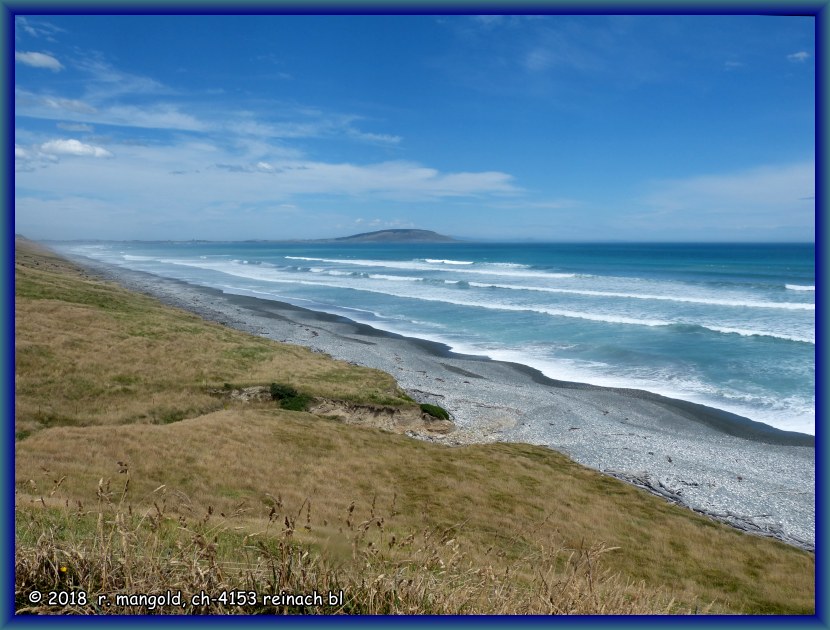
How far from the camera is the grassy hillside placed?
11.0 ft

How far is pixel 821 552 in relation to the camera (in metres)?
3.17

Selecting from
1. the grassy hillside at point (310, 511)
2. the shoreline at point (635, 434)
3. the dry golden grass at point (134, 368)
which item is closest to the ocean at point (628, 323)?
the shoreline at point (635, 434)

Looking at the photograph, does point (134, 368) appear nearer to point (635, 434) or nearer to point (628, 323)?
point (635, 434)

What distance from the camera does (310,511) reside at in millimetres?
8664

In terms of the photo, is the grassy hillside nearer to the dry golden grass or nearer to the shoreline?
the dry golden grass

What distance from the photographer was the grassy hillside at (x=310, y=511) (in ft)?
11.0

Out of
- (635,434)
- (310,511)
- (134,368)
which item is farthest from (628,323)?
(310,511)

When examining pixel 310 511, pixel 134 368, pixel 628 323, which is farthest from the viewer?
pixel 628 323

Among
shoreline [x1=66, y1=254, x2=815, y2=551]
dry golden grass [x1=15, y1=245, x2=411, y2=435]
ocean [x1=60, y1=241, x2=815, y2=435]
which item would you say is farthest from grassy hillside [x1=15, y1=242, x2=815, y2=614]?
ocean [x1=60, y1=241, x2=815, y2=435]

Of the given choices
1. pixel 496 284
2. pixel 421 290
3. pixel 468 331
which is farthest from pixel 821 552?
pixel 496 284

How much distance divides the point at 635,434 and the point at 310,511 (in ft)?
41.0


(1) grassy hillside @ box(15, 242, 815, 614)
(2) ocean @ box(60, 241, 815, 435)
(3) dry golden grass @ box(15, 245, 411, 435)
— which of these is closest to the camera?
(1) grassy hillside @ box(15, 242, 815, 614)

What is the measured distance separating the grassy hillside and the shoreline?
1.29 m

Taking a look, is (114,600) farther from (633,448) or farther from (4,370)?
(633,448)
